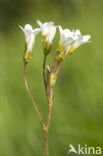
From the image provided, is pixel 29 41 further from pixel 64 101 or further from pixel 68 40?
pixel 64 101

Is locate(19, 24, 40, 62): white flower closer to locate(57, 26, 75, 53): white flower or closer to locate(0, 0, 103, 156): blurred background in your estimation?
locate(57, 26, 75, 53): white flower

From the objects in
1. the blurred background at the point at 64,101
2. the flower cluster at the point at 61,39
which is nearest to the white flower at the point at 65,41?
the flower cluster at the point at 61,39

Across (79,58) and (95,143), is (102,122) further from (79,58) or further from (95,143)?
(79,58)

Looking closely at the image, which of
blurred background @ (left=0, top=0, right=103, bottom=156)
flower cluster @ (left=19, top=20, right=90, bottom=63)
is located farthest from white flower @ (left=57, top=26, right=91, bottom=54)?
blurred background @ (left=0, top=0, right=103, bottom=156)

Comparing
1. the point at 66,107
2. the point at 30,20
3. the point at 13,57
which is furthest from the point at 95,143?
the point at 30,20

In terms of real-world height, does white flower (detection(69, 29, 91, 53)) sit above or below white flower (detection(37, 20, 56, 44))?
below

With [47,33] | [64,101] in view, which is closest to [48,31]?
[47,33]

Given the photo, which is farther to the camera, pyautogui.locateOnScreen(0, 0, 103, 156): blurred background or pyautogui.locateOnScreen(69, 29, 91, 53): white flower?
pyautogui.locateOnScreen(0, 0, 103, 156): blurred background

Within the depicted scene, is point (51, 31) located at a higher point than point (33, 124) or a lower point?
higher
